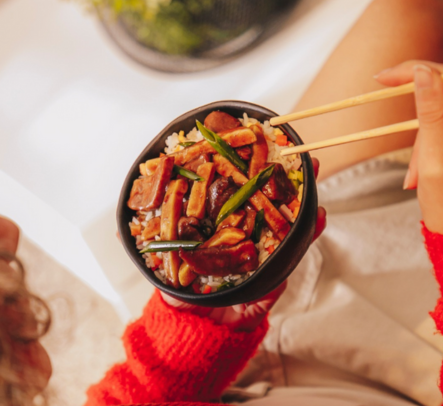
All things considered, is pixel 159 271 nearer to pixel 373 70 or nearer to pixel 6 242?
pixel 6 242

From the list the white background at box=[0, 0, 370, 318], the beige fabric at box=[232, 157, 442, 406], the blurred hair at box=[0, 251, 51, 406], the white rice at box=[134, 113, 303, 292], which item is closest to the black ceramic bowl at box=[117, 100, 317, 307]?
the white rice at box=[134, 113, 303, 292]

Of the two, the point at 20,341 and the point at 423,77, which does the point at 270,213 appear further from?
the point at 20,341

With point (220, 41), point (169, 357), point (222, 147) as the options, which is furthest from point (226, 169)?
point (220, 41)

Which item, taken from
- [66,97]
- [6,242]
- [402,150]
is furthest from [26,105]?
[402,150]

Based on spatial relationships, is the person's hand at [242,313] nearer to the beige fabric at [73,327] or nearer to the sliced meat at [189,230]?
the sliced meat at [189,230]

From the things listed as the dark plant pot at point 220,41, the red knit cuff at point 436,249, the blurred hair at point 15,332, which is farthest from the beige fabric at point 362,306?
the dark plant pot at point 220,41

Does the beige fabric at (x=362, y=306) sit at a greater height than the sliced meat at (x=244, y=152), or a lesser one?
lesser
